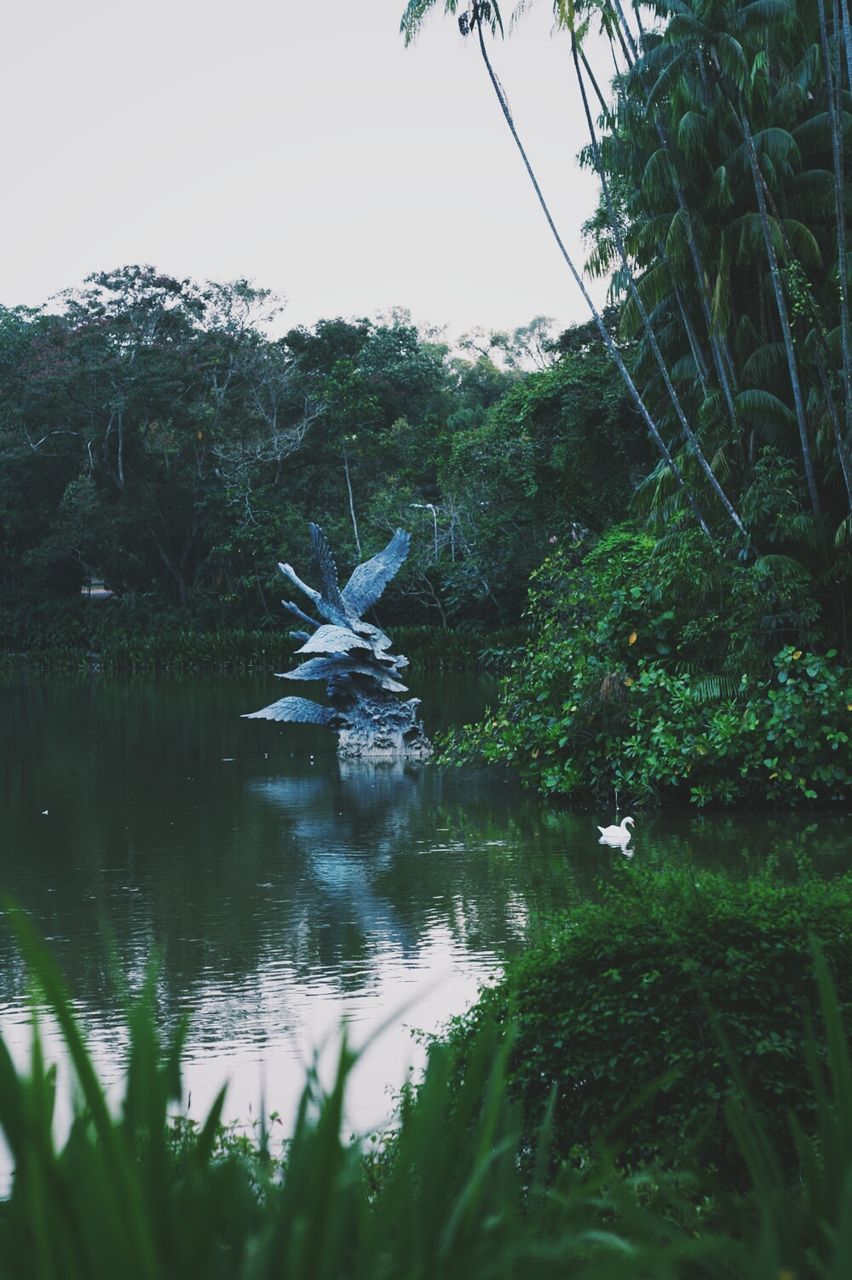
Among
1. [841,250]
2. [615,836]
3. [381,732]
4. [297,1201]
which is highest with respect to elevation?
[841,250]

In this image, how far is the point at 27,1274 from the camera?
1.47 metres

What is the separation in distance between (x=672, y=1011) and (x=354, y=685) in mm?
12429

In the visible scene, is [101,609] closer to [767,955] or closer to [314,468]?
[314,468]

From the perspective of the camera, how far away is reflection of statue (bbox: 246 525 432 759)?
16.3 metres

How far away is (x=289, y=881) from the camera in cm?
984

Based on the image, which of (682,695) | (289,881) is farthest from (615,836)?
(289,881)

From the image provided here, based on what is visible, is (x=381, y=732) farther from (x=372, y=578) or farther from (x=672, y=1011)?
(x=672, y=1011)

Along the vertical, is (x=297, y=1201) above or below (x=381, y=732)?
below

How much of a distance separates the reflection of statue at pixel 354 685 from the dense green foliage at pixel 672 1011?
38.3 ft

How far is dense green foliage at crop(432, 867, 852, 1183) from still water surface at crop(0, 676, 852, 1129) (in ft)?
2.26

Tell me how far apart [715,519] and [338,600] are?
16.4 feet

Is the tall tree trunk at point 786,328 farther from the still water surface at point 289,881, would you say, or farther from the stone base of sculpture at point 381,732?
the stone base of sculpture at point 381,732

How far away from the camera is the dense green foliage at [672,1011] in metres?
3.97

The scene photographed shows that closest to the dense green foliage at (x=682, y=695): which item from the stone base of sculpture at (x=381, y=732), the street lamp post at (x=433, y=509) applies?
the stone base of sculpture at (x=381, y=732)
